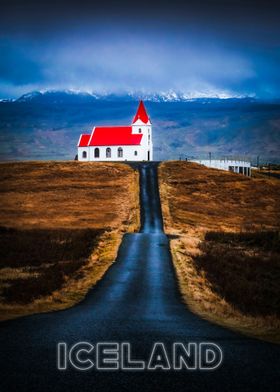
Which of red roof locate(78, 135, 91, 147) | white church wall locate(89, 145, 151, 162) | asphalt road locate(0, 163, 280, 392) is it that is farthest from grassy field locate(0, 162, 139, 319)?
red roof locate(78, 135, 91, 147)

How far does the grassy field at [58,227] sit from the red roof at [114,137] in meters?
15.4

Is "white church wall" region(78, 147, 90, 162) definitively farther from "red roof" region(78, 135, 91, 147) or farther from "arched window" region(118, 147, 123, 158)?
"arched window" region(118, 147, 123, 158)

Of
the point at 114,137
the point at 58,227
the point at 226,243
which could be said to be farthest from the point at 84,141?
the point at 226,243

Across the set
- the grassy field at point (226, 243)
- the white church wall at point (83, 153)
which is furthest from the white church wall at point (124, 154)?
the grassy field at point (226, 243)

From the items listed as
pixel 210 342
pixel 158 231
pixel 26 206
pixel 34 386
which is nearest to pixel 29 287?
pixel 210 342

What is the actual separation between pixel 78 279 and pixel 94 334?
13551mm

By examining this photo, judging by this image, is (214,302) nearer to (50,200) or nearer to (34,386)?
(34,386)

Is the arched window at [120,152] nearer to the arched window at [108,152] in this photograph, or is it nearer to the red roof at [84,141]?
the arched window at [108,152]

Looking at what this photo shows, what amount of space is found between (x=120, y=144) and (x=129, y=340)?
105 metres

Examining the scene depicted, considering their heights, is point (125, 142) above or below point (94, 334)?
above

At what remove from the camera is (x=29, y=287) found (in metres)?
24.1

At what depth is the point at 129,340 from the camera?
13664 mm

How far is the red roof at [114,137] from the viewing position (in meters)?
118

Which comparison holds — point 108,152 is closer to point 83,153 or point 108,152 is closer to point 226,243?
point 83,153
